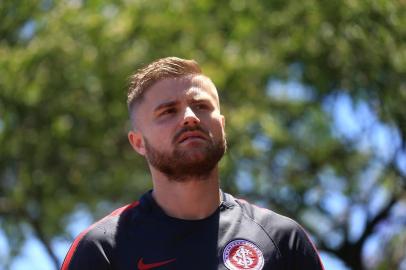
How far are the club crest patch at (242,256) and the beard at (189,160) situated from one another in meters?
0.29

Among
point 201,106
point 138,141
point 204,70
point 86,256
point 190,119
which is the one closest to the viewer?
point 86,256

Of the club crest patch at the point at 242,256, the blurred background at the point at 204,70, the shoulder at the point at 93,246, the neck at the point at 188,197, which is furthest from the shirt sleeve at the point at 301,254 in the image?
the blurred background at the point at 204,70

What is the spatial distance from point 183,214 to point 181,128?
343 millimetres

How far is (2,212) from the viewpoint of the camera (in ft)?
50.8

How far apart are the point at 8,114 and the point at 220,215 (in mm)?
11623

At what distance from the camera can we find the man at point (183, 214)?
11.0ft

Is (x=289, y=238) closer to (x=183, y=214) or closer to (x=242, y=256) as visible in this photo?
(x=242, y=256)

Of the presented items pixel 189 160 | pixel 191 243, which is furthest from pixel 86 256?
pixel 189 160

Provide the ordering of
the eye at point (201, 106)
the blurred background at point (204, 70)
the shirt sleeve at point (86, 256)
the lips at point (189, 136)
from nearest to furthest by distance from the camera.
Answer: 1. the shirt sleeve at point (86, 256)
2. the lips at point (189, 136)
3. the eye at point (201, 106)
4. the blurred background at point (204, 70)

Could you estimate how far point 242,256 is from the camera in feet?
11.1

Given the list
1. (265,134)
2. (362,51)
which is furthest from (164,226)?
(265,134)

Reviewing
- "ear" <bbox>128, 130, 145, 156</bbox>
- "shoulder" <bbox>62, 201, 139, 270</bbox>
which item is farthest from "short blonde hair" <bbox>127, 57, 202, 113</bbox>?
"shoulder" <bbox>62, 201, 139, 270</bbox>

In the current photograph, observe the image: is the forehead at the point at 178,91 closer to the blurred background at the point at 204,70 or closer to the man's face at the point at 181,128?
the man's face at the point at 181,128

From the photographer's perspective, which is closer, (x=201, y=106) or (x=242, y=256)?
(x=242, y=256)
